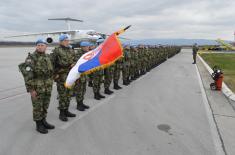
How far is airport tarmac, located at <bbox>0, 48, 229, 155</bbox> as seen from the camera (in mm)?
3582

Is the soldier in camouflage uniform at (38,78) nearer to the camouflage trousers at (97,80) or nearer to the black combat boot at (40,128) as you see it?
the black combat boot at (40,128)

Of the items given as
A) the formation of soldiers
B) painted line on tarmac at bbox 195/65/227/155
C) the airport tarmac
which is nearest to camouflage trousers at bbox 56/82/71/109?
the formation of soldiers

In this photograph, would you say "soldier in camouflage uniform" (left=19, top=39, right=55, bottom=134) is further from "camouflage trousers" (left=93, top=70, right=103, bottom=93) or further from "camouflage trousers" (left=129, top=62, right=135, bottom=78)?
"camouflage trousers" (left=129, top=62, right=135, bottom=78)

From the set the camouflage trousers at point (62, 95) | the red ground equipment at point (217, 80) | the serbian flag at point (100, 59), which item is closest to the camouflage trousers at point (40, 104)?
the serbian flag at point (100, 59)

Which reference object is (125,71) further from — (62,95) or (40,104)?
(40,104)

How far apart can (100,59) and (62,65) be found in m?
0.81

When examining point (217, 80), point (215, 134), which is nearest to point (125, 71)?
point (217, 80)

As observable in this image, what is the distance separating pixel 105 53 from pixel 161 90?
4086 millimetres

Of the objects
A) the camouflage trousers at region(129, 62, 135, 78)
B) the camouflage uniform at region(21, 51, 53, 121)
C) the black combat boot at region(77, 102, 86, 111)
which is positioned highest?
the camouflage uniform at region(21, 51, 53, 121)

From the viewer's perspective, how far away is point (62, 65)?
469 cm

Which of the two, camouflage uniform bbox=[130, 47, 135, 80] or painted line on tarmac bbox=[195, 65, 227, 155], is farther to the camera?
camouflage uniform bbox=[130, 47, 135, 80]

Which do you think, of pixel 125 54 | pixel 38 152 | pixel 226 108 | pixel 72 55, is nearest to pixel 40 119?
pixel 38 152

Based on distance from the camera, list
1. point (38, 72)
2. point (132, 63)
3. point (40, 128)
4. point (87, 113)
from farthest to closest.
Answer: point (132, 63), point (87, 113), point (40, 128), point (38, 72)

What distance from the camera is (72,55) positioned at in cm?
486
